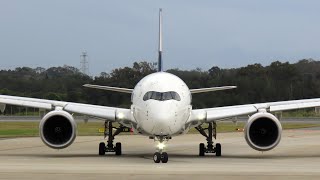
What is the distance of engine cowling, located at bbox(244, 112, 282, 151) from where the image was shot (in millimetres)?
21969

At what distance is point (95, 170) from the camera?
54.3 ft

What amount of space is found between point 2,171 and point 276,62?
169ft

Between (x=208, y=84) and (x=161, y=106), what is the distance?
29072 mm

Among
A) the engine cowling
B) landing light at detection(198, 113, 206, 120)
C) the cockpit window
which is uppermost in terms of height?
the cockpit window

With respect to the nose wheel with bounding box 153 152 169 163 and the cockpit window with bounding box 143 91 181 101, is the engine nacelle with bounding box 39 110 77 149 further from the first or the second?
the nose wheel with bounding box 153 152 169 163

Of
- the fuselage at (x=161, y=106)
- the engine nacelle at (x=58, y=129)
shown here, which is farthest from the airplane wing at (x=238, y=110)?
the engine nacelle at (x=58, y=129)

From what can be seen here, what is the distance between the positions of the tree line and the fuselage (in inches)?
696

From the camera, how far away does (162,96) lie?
20.7 metres

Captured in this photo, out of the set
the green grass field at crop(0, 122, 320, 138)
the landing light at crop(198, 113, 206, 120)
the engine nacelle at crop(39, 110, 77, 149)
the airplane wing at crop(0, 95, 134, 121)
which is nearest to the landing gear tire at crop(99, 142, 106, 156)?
the airplane wing at crop(0, 95, 134, 121)

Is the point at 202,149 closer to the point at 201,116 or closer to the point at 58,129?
the point at 201,116

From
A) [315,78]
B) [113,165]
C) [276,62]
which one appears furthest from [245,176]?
[276,62]

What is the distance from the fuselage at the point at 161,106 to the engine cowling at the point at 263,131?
6.88ft

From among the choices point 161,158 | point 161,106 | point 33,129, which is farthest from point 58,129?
point 33,129

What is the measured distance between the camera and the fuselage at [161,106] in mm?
20172
